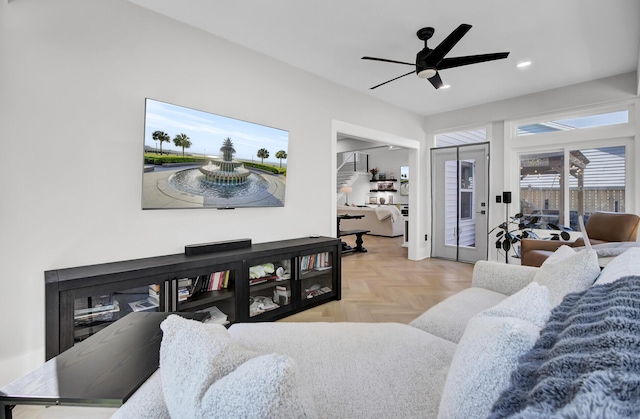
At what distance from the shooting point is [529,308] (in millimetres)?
826

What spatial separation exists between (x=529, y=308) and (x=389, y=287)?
9.51ft

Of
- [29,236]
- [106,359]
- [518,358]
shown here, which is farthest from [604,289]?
[29,236]

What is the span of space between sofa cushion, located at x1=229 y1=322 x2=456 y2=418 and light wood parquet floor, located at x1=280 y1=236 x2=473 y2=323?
1.42m

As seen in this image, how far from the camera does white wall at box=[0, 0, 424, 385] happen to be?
1.80 meters

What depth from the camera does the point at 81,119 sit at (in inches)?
79.6

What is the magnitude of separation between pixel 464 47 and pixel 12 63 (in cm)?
363

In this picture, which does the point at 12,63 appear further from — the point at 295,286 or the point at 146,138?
the point at 295,286

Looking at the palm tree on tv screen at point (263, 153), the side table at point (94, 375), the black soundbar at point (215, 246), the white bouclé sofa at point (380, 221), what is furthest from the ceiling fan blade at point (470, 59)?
the white bouclé sofa at point (380, 221)

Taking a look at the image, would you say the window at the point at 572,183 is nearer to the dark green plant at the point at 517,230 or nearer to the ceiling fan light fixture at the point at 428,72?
the dark green plant at the point at 517,230

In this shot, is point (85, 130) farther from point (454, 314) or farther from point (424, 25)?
point (424, 25)

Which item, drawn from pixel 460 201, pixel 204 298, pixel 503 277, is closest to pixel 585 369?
pixel 503 277

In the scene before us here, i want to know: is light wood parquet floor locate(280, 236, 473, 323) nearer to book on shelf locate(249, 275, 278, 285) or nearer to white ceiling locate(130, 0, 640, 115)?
book on shelf locate(249, 275, 278, 285)

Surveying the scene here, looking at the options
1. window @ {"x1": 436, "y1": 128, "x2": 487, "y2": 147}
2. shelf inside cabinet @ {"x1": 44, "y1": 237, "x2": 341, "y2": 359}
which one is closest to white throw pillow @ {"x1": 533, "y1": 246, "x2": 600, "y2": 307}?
shelf inside cabinet @ {"x1": 44, "y1": 237, "x2": 341, "y2": 359}

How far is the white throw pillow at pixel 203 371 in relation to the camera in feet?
1.59
